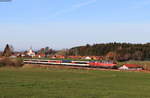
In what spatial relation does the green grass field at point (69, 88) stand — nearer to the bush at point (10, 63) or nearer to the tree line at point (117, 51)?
the bush at point (10, 63)

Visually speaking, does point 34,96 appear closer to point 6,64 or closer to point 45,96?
point 45,96

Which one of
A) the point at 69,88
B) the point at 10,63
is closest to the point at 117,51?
the point at 10,63

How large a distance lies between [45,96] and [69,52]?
17143 centimetres

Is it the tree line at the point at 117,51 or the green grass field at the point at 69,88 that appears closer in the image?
the green grass field at the point at 69,88

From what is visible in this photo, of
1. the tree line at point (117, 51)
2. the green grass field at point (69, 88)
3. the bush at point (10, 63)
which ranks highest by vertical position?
the tree line at point (117, 51)

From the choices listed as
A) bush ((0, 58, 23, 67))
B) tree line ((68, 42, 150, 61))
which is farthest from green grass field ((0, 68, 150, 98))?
tree line ((68, 42, 150, 61))

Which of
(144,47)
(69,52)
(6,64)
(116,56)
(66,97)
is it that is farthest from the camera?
(69,52)

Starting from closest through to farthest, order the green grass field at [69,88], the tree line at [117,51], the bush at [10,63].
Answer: the green grass field at [69,88] → the bush at [10,63] → the tree line at [117,51]

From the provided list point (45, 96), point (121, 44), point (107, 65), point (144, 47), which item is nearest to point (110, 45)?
point (121, 44)

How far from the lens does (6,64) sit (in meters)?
83.8

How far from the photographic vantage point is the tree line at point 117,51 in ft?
444

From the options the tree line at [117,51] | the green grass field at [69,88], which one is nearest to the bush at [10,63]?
the green grass field at [69,88]

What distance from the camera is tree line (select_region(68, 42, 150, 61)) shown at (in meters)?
135

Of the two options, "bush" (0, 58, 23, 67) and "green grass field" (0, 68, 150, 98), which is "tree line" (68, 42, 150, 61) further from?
"green grass field" (0, 68, 150, 98)
